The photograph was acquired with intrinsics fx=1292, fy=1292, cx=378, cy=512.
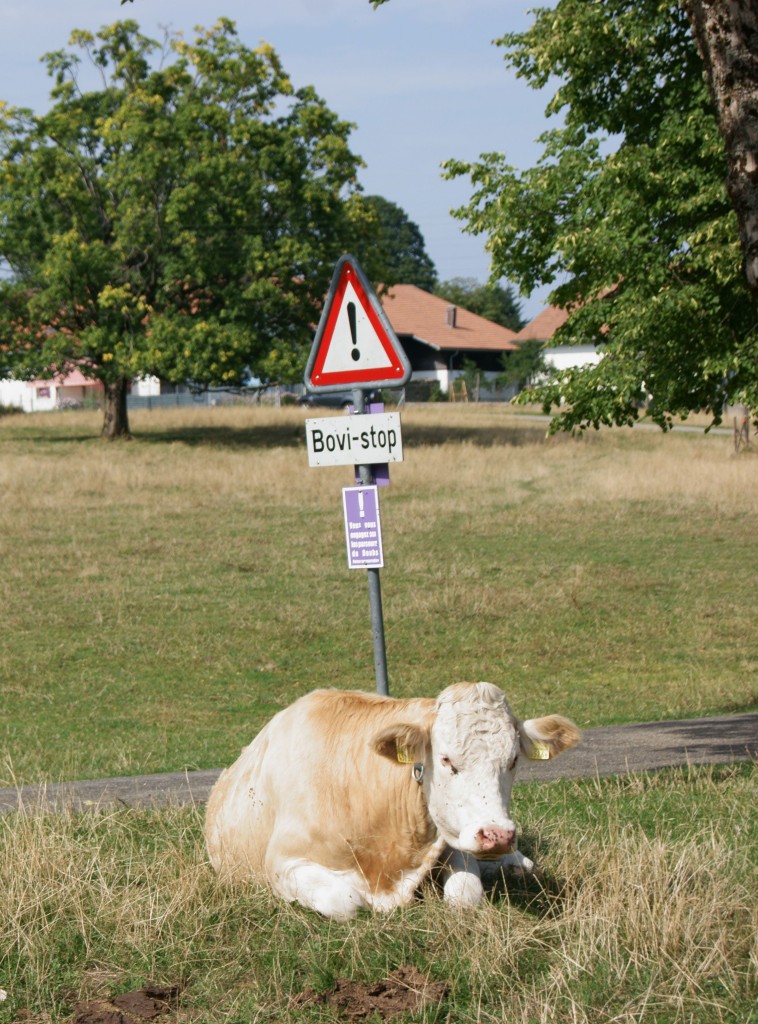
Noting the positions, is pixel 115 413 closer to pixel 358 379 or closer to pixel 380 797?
pixel 358 379

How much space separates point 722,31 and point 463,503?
68.6 ft

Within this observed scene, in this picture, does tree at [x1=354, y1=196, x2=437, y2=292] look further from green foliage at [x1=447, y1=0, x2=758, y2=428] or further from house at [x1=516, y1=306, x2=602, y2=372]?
green foliage at [x1=447, y1=0, x2=758, y2=428]

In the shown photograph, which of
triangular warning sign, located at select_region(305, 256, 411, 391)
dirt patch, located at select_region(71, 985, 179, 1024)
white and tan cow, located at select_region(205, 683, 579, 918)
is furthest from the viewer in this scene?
triangular warning sign, located at select_region(305, 256, 411, 391)

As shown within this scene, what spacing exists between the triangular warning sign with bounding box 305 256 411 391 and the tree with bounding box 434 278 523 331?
92.2 m

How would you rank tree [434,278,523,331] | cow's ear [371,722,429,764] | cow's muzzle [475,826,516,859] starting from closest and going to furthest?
1. cow's muzzle [475,826,516,859]
2. cow's ear [371,722,429,764]
3. tree [434,278,523,331]

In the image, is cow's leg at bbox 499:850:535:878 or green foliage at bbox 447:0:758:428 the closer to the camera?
cow's leg at bbox 499:850:535:878

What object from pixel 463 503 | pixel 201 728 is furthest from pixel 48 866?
pixel 463 503

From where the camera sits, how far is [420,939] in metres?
4.85

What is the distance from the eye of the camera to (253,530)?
23922mm

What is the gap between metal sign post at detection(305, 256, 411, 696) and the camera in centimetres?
695

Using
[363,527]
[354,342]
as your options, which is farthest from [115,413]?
[363,527]

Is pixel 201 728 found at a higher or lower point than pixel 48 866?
lower

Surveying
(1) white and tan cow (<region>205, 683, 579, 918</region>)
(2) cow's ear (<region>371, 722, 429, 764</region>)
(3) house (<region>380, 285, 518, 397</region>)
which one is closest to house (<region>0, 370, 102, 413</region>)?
(3) house (<region>380, 285, 518, 397</region>)

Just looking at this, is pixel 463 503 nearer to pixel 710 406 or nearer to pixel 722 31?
pixel 710 406
